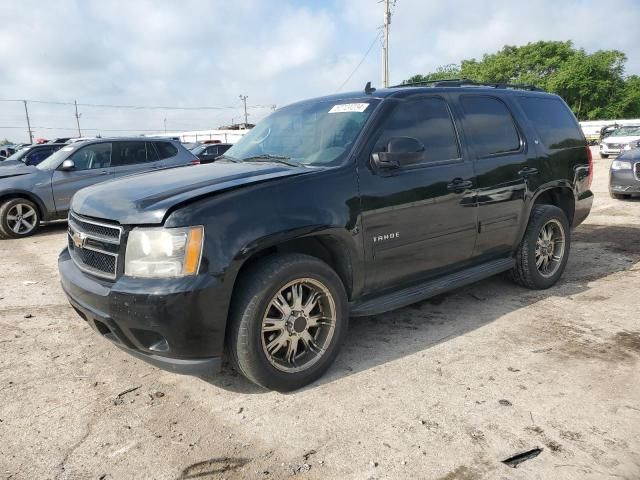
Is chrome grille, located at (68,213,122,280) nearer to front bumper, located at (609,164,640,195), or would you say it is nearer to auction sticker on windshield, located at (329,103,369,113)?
auction sticker on windshield, located at (329,103,369,113)

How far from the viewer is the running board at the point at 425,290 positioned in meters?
3.46

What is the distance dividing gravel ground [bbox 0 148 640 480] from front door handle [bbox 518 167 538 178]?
1.22 m

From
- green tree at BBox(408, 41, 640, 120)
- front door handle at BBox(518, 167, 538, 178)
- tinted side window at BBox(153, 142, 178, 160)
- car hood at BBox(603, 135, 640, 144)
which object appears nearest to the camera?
front door handle at BBox(518, 167, 538, 178)

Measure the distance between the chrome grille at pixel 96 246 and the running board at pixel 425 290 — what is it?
5.08ft

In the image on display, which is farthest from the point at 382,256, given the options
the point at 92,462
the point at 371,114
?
the point at 92,462

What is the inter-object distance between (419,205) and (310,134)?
3.26 ft

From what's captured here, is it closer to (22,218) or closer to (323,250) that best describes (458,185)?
(323,250)

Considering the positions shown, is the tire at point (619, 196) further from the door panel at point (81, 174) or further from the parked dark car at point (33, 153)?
the parked dark car at point (33, 153)

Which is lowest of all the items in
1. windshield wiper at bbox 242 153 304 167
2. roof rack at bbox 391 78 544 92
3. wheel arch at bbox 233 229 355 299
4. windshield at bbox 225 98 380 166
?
wheel arch at bbox 233 229 355 299

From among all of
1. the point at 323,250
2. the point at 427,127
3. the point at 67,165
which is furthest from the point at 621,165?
the point at 67,165

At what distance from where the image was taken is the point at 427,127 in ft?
12.8

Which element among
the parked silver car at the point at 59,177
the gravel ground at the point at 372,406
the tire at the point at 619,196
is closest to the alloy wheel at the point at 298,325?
the gravel ground at the point at 372,406

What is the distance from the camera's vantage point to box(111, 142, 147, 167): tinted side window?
373 inches

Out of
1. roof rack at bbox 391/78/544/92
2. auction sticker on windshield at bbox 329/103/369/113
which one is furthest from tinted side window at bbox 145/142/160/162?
auction sticker on windshield at bbox 329/103/369/113
